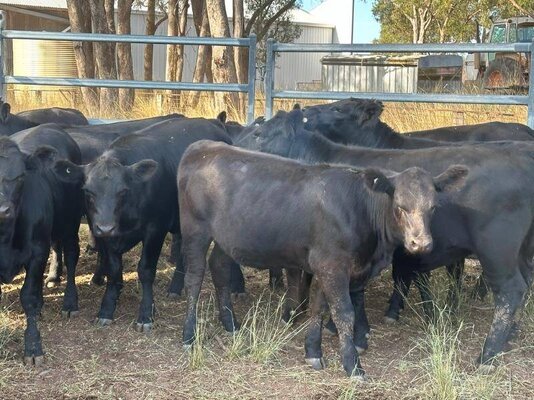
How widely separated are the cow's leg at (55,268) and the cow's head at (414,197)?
3874 millimetres

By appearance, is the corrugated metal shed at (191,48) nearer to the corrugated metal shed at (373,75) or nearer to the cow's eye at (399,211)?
the corrugated metal shed at (373,75)

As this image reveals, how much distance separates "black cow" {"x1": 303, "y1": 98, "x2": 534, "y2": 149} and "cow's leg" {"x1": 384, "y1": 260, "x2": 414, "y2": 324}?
5.51 feet

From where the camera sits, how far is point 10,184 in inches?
241

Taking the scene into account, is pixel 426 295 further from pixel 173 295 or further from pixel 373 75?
pixel 373 75

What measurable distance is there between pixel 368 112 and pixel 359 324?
2.71m

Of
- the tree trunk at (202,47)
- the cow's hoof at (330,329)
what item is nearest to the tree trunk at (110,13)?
the tree trunk at (202,47)

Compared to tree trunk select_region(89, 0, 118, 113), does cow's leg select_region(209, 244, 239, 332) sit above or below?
below

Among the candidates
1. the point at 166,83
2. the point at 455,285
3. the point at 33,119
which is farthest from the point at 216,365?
the point at 33,119

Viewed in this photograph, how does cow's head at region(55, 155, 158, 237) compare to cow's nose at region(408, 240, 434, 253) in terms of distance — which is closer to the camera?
cow's nose at region(408, 240, 434, 253)

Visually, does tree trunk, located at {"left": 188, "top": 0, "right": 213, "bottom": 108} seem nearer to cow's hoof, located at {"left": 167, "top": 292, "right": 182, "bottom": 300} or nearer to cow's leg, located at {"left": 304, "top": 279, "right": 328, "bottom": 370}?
cow's hoof, located at {"left": 167, "top": 292, "right": 182, "bottom": 300}

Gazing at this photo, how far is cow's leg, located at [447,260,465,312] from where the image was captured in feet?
23.8

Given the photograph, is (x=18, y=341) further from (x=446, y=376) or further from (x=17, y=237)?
(x=446, y=376)

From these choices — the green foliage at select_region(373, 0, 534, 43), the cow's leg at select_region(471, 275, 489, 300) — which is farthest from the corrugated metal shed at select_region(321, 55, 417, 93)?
the cow's leg at select_region(471, 275, 489, 300)

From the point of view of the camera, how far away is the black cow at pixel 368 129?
336 inches
